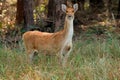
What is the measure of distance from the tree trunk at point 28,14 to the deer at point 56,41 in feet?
16.9

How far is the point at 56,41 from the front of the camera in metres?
8.44

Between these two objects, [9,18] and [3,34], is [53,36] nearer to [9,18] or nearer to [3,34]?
[3,34]

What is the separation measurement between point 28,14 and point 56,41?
6245mm

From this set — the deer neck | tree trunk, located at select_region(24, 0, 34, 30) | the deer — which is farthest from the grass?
tree trunk, located at select_region(24, 0, 34, 30)

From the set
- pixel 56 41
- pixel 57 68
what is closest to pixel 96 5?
pixel 56 41

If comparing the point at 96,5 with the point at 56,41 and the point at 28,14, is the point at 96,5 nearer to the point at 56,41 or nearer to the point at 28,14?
the point at 28,14

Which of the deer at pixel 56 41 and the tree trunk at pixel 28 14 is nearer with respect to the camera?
the deer at pixel 56 41

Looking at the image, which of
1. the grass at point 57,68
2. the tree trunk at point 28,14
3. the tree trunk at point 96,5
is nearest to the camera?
the grass at point 57,68

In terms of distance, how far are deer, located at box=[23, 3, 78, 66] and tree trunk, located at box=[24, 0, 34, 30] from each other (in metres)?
5.15

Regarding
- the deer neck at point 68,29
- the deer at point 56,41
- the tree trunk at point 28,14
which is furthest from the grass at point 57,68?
the tree trunk at point 28,14

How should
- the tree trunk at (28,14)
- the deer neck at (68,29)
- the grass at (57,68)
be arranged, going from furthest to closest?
the tree trunk at (28,14) < the deer neck at (68,29) < the grass at (57,68)

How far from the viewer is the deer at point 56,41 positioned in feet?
26.8

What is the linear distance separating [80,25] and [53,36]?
7.82 m

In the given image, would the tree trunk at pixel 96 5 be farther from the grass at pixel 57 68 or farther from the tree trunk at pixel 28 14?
the grass at pixel 57 68
